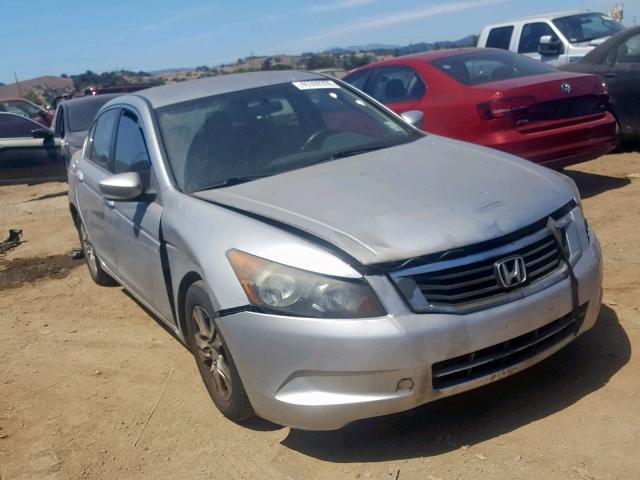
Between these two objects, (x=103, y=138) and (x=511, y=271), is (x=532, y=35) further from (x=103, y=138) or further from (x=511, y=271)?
(x=511, y=271)

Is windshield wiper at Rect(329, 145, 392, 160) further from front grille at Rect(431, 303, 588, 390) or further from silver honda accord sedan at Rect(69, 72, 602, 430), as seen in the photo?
front grille at Rect(431, 303, 588, 390)

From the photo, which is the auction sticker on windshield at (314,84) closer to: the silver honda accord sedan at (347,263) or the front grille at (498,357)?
Answer: the silver honda accord sedan at (347,263)

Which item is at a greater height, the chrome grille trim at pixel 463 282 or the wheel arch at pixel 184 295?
the chrome grille trim at pixel 463 282

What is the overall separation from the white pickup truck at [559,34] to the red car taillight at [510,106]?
5.58 m

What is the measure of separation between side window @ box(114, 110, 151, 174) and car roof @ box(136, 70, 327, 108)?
185mm

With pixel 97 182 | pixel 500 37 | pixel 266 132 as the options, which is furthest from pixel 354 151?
pixel 500 37

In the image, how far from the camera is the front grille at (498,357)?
3279 millimetres

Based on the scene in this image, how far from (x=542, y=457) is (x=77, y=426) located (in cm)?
237

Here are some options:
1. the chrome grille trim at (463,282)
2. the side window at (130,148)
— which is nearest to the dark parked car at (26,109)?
the side window at (130,148)

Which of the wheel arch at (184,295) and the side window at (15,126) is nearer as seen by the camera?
the wheel arch at (184,295)

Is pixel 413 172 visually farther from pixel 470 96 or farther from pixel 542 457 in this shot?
pixel 470 96

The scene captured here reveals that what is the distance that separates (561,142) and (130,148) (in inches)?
A: 161

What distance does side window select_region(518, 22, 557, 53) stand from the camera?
13.0 m

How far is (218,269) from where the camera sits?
3.58m
